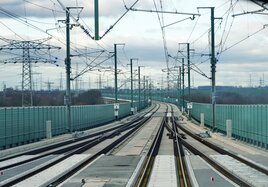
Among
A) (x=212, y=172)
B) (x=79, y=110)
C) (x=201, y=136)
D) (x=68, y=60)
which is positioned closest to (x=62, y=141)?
(x=68, y=60)

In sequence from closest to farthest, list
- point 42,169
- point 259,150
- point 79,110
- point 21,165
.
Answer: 1. point 42,169
2. point 21,165
3. point 259,150
4. point 79,110

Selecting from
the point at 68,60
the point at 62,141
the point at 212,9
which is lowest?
the point at 62,141

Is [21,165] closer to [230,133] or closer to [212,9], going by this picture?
[230,133]

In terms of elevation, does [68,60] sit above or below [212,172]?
above

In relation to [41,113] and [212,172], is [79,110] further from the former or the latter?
[212,172]

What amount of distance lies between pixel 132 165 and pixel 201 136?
26721 millimetres

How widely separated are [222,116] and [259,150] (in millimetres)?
21058

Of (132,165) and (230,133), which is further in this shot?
(230,133)

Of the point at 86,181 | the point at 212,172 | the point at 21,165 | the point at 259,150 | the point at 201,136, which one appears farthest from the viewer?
the point at 201,136

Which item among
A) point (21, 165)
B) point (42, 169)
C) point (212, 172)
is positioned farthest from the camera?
point (21, 165)

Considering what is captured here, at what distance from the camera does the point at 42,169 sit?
25.6 m

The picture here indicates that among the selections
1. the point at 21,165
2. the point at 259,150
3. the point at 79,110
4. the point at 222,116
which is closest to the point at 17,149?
the point at 21,165

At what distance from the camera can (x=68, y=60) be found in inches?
2095

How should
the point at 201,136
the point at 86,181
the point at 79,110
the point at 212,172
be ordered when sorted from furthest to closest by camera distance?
the point at 79,110
the point at 201,136
the point at 212,172
the point at 86,181
